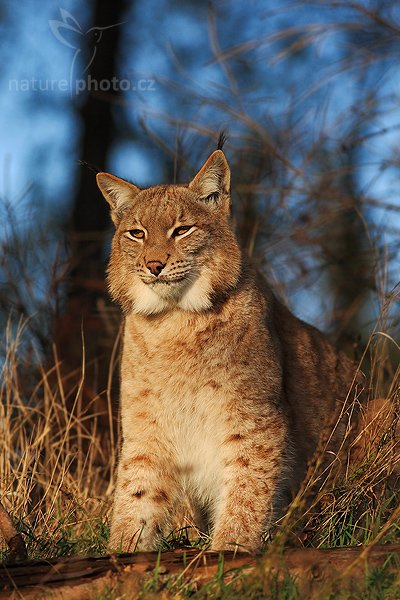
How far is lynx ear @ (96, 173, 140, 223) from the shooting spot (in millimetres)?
4949

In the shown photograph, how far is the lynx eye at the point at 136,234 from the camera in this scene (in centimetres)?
470

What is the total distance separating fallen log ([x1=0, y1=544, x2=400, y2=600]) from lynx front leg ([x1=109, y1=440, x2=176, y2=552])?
91 centimetres

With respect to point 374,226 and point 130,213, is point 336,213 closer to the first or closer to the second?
point 374,226

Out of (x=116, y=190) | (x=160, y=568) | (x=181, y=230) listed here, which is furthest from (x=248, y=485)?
(x=116, y=190)

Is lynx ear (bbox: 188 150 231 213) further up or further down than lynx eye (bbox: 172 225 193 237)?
further up

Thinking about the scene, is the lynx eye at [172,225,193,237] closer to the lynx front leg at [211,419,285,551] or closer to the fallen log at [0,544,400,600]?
the lynx front leg at [211,419,285,551]

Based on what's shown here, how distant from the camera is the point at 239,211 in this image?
27.1ft

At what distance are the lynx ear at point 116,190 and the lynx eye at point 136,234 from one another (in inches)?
11.8

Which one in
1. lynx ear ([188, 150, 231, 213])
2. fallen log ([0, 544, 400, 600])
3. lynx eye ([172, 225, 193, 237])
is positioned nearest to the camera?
fallen log ([0, 544, 400, 600])

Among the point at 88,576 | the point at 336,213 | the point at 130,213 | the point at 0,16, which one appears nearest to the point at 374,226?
the point at 336,213

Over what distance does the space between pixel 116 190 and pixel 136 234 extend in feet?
1.32

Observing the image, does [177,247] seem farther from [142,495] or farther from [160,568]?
[160,568]

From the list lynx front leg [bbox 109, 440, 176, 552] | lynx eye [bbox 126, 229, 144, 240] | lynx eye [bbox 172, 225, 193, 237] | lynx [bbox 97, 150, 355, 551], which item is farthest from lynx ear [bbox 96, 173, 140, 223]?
lynx front leg [bbox 109, 440, 176, 552]

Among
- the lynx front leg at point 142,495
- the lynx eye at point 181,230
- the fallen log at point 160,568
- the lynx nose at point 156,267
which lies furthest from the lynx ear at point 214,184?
the fallen log at point 160,568
